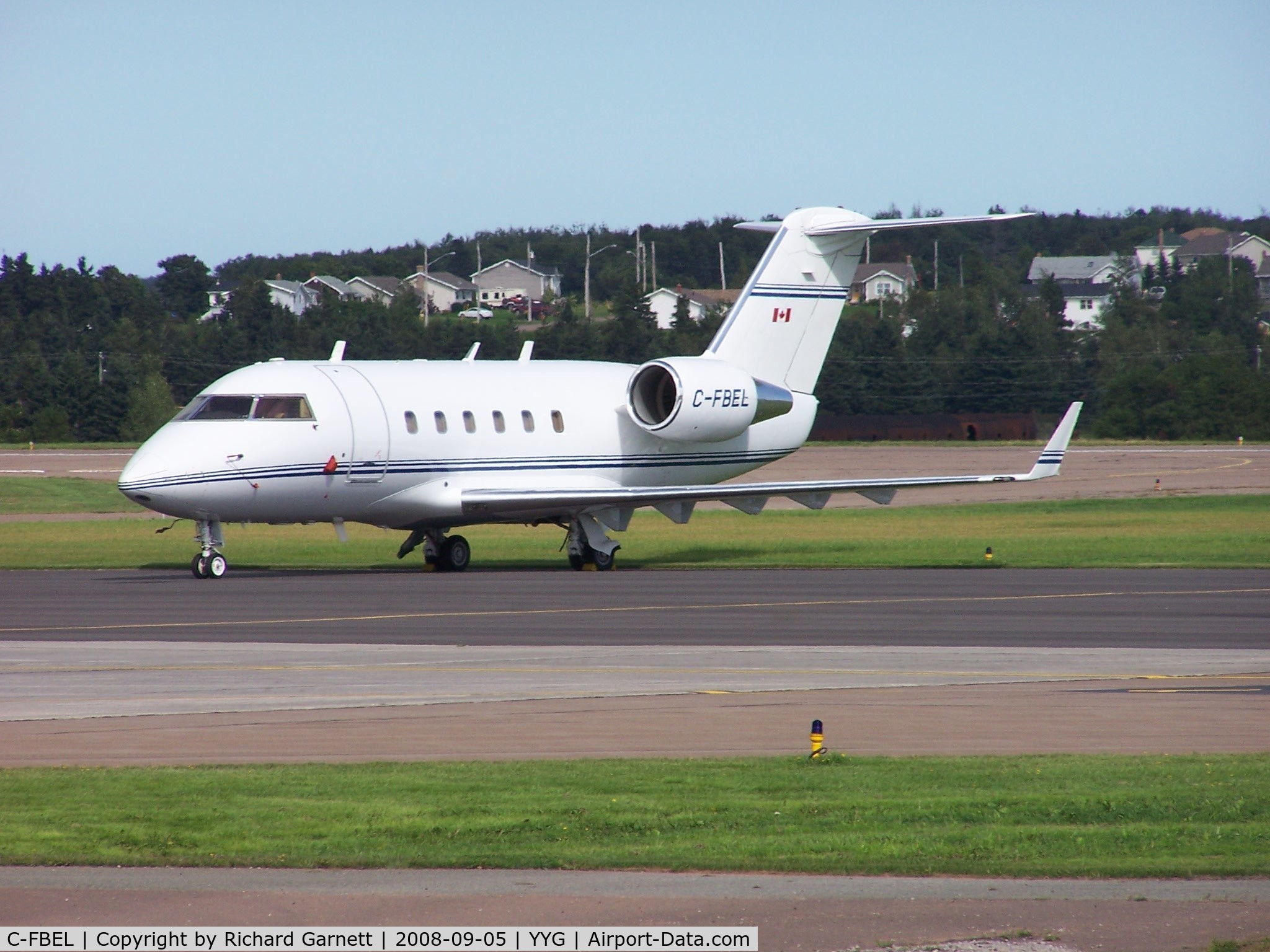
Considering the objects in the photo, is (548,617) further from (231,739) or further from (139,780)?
(139,780)

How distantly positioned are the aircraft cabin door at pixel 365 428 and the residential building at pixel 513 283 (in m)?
145

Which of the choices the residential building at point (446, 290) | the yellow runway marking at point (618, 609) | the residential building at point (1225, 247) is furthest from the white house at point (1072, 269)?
the yellow runway marking at point (618, 609)

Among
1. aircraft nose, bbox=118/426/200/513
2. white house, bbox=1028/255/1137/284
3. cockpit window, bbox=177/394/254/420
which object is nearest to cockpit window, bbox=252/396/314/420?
cockpit window, bbox=177/394/254/420

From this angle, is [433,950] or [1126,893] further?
[1126,893]

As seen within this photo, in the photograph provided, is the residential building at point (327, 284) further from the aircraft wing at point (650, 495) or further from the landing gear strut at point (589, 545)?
the aircraft wing at point (650, 495)

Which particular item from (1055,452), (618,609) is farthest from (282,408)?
(1055,452)

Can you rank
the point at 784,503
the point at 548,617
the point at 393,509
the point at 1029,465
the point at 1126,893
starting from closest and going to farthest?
the point at 1126,893, the point at 548,617, the point at 393,509, the point at 784,503, the point at 1029,465

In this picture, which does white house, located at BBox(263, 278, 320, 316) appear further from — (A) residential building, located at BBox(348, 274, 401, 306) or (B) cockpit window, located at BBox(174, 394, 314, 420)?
(B) cockpit window, located at BBox(174, 394, 314, 420)

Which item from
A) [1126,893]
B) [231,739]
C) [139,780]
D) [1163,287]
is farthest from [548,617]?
[1163,287]

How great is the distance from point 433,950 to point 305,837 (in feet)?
7.28

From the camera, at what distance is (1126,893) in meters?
7.59

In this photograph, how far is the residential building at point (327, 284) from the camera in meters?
141

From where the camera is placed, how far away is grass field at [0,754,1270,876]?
827 cm

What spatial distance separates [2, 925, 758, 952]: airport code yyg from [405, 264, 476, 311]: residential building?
158 meters
